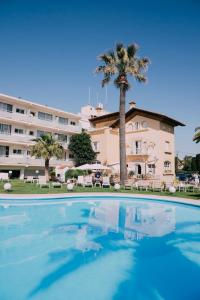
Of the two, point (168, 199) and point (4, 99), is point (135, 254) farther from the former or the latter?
point (4, 99)

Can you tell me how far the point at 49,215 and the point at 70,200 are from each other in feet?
14.2

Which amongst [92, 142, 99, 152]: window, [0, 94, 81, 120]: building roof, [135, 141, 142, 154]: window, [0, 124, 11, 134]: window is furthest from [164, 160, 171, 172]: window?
[0, 124, 11, 134]: window

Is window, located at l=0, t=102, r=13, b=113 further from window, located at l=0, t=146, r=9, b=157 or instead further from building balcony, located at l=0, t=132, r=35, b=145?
window, located at l=0, t=146, r=9, b=157

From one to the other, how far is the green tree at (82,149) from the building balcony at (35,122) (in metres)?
2.66

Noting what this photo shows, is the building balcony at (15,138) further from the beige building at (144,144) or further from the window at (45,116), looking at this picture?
the beige building at (144,144)

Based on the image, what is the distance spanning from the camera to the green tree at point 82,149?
38.5 metres

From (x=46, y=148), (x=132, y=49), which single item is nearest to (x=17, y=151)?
(x=46, y=148)

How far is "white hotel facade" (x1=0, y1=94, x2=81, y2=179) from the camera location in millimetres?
33750

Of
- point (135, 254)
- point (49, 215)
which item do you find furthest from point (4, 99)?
point (135, 254)

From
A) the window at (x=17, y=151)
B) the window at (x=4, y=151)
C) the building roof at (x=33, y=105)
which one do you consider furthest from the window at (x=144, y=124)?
the window at (x=4, y=151)

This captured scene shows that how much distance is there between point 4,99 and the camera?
3422 centimetres

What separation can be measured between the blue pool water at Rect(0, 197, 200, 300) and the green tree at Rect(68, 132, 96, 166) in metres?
23.4

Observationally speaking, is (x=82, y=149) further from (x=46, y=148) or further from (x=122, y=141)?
(x=122, y=141)

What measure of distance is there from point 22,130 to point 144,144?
1740cm
